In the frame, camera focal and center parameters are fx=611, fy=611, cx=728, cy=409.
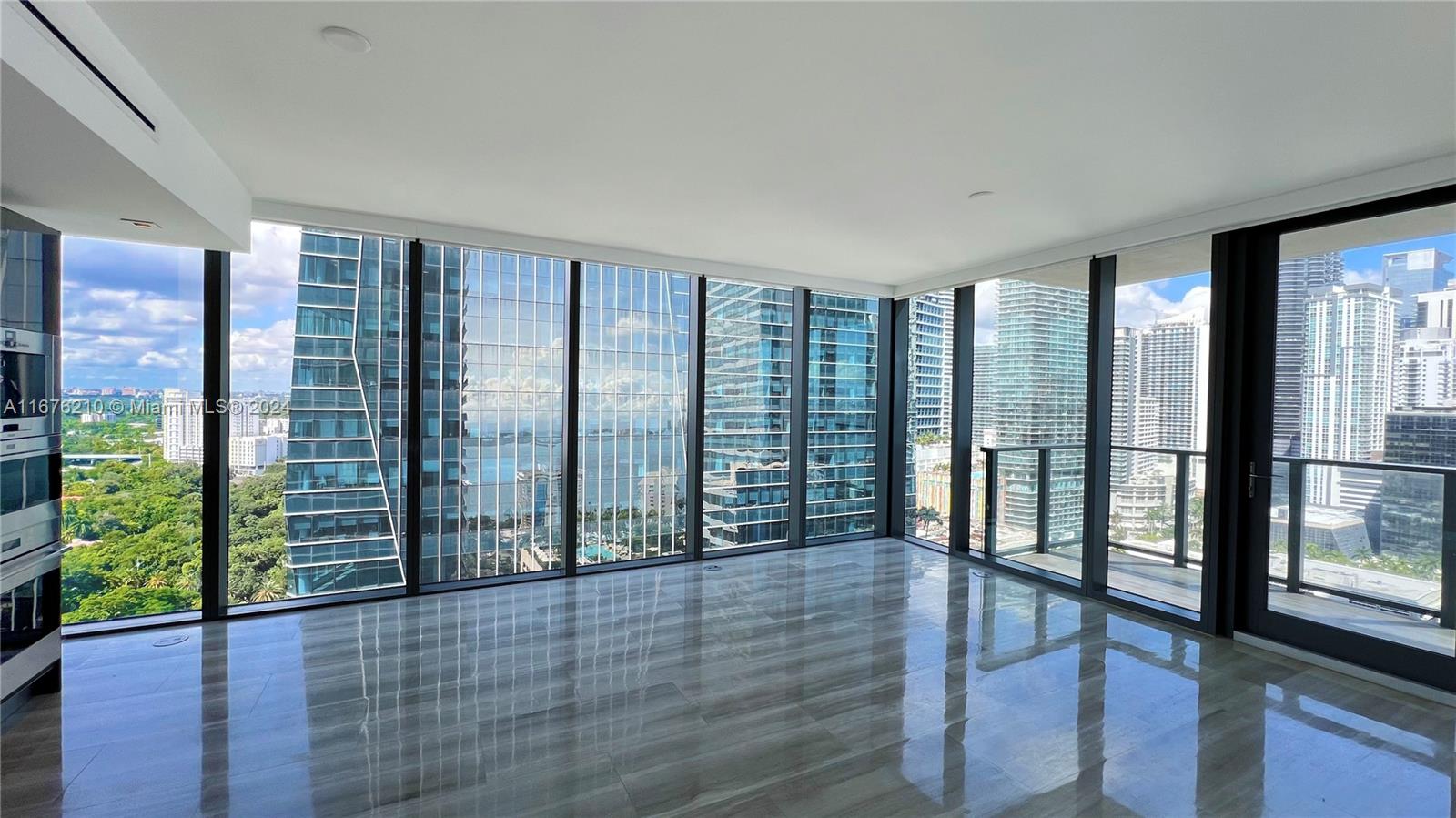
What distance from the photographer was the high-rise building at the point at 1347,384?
333cm

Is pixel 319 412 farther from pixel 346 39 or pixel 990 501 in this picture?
pixel 990 501

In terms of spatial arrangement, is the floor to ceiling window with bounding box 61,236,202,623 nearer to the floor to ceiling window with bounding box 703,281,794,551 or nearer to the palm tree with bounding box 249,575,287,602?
the palm tree with bounding box 249,575,287,602

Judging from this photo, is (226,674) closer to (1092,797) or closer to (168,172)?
(168,172)

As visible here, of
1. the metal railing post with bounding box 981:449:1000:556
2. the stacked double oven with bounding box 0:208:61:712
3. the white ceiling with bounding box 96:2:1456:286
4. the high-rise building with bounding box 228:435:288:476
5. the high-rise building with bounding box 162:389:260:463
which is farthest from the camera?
the metal railing post with bounding box 981:449:1000:556

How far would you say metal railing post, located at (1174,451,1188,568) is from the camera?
4.17 meters

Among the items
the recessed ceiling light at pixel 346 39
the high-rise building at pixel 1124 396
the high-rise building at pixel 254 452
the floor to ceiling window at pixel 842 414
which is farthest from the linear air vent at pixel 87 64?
the high-rise building at pixel 1124 396

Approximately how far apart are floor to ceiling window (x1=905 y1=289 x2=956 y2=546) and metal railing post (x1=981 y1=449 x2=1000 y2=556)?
0.36 meters

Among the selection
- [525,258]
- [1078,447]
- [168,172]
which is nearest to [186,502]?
[168,172]

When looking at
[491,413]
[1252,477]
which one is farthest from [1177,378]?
[491,413]

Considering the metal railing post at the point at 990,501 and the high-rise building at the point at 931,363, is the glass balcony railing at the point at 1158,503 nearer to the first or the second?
the metal railing post at the point at 990,501

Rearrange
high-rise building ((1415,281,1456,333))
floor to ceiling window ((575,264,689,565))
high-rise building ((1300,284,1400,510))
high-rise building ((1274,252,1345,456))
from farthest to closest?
floor to ceiling window ((575,264,689,565)) < high-rise building ((1274,252,1345,456)) < high-rise building ((1300,284,1400,510)) < high-rise building ((1415,281,1456,333))

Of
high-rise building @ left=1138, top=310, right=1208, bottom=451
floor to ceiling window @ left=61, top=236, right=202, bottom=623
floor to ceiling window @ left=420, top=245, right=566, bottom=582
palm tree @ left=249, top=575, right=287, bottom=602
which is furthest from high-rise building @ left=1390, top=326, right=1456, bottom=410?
floor to ceiling window @ left=61, top=236, right=202, bottom=623

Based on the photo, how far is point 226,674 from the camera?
3.14 metres

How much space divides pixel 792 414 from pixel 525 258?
2880 millimetres
